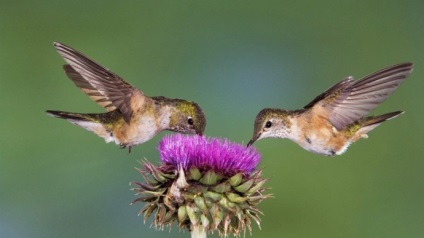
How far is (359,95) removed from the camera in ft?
6.43

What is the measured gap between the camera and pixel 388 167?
3336 millimetres

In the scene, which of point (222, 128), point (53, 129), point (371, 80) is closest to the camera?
point (371, 80)

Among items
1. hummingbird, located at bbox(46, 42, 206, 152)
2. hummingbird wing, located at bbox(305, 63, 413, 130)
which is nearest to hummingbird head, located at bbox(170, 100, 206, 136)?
hummingbird, located at bbox(46, 42, 206, 152)

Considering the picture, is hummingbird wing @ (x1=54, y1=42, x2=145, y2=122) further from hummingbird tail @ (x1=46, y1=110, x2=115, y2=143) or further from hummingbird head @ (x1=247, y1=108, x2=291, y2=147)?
hummingbird head @ (x1=247, y1=108, x2=291, y2=147)

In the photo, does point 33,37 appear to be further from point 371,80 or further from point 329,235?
point 371,80

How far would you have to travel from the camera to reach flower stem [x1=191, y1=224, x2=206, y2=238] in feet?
5.69

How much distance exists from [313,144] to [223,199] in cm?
38

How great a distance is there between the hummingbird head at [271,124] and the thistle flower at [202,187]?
8 cm

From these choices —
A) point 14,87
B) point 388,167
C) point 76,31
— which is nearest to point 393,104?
point 388,167

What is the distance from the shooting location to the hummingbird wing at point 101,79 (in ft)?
5.33

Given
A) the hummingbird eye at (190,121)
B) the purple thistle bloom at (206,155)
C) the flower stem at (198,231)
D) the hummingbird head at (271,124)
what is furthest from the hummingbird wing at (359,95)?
the flower stem at (198,231)

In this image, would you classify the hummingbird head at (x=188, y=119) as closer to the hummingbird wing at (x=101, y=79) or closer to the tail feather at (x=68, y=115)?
the hummingbird wing at (x=101, y=79)

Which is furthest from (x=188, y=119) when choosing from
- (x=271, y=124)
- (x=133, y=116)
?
(x=271, y=124)

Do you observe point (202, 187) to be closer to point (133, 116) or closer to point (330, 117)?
point (133, 116)
